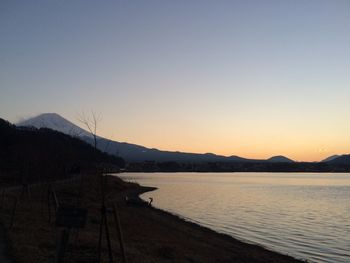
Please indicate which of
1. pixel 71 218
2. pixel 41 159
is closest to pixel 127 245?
pixel 71 218

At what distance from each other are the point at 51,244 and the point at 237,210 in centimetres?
4018

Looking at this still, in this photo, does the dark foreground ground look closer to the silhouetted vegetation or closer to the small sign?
the small sign

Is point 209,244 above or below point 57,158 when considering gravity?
below

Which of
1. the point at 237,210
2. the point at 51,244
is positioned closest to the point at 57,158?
the point at 237,210

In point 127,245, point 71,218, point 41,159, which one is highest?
point 41,159

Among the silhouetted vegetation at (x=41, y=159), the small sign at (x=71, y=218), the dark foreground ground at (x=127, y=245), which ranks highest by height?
the silhouetted vegetation at (x=41, y=159)

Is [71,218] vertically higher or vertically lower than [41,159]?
lower

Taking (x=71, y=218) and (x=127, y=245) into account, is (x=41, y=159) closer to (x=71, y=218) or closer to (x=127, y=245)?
(x=127, y=245)

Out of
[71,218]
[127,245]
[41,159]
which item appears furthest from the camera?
[41,159]

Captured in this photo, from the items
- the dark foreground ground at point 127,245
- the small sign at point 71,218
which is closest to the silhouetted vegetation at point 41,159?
the dark foreground ground at point 127,245

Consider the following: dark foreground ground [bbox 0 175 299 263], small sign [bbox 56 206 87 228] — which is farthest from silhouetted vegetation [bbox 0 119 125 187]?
small sign [bbox 56 206 87 228]

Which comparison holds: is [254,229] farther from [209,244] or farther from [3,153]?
[3,153]

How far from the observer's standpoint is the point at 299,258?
83.3 feet

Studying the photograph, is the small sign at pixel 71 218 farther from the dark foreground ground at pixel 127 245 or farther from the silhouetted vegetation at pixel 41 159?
the silhouetted vegetation at pixel 41 159
